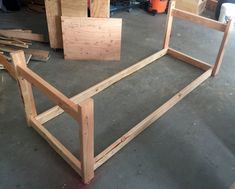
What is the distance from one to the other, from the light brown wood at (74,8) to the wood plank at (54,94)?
1.20 meters

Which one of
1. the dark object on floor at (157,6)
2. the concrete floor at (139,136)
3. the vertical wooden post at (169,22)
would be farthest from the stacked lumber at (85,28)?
the dark object on floor at (157,6)

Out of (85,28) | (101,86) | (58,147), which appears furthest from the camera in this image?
(85,28)

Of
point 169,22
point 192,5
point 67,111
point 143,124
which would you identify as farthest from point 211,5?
point 67,111

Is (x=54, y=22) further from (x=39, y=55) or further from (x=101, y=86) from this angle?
(x=101, y=86)

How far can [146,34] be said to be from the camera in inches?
130

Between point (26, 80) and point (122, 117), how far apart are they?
0.79m

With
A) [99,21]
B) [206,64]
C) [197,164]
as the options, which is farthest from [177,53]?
[197,164]

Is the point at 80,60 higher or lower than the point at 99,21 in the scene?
lower

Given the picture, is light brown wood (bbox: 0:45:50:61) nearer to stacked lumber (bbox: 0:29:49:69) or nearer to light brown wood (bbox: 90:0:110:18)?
stacked lumber (bbox: 0:29:49:69)

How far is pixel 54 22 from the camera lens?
259 centimetres

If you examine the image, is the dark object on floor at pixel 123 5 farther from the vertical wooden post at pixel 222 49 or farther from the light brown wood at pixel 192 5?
the vertical wooden post at pixel 222 49

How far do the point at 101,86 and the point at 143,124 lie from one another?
0.59 m

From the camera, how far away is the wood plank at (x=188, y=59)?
2572 mm

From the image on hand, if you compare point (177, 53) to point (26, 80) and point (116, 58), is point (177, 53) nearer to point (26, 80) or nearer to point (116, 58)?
point (116, 58)
